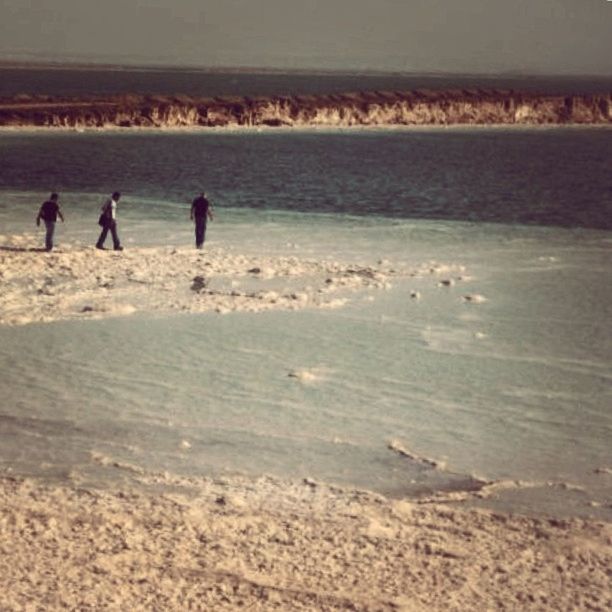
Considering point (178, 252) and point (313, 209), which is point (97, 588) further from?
point (313, 209)

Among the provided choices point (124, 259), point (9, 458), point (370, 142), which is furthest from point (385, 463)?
point (370, 142)

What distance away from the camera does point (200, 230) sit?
78.9ft

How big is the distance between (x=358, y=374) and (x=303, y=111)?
87772 millimetres

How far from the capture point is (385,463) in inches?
433

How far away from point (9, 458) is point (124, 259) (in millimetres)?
11669

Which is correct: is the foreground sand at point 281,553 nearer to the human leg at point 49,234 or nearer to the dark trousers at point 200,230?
the human leg at point 49,234

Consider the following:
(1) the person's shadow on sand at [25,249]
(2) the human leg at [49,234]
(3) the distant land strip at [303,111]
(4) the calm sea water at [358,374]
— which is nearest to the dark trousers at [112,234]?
(2) the human leg at [49,234]

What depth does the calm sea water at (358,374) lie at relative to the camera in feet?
36.1

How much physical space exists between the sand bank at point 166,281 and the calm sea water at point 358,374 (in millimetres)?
784

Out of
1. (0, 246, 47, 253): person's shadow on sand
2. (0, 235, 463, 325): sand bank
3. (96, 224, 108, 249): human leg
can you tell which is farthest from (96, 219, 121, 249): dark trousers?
(0, 246, 47, 253): person's shadow on sand

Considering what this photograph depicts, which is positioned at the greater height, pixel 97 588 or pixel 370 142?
pixel 370 142

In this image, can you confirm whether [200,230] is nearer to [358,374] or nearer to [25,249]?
[25,249]

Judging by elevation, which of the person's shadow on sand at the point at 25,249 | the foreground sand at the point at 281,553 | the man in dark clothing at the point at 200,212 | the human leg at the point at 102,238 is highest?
the man in dark clothing at the point at 200,212

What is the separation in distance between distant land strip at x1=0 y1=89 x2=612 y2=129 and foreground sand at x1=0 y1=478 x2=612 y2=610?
7119 centimetres
